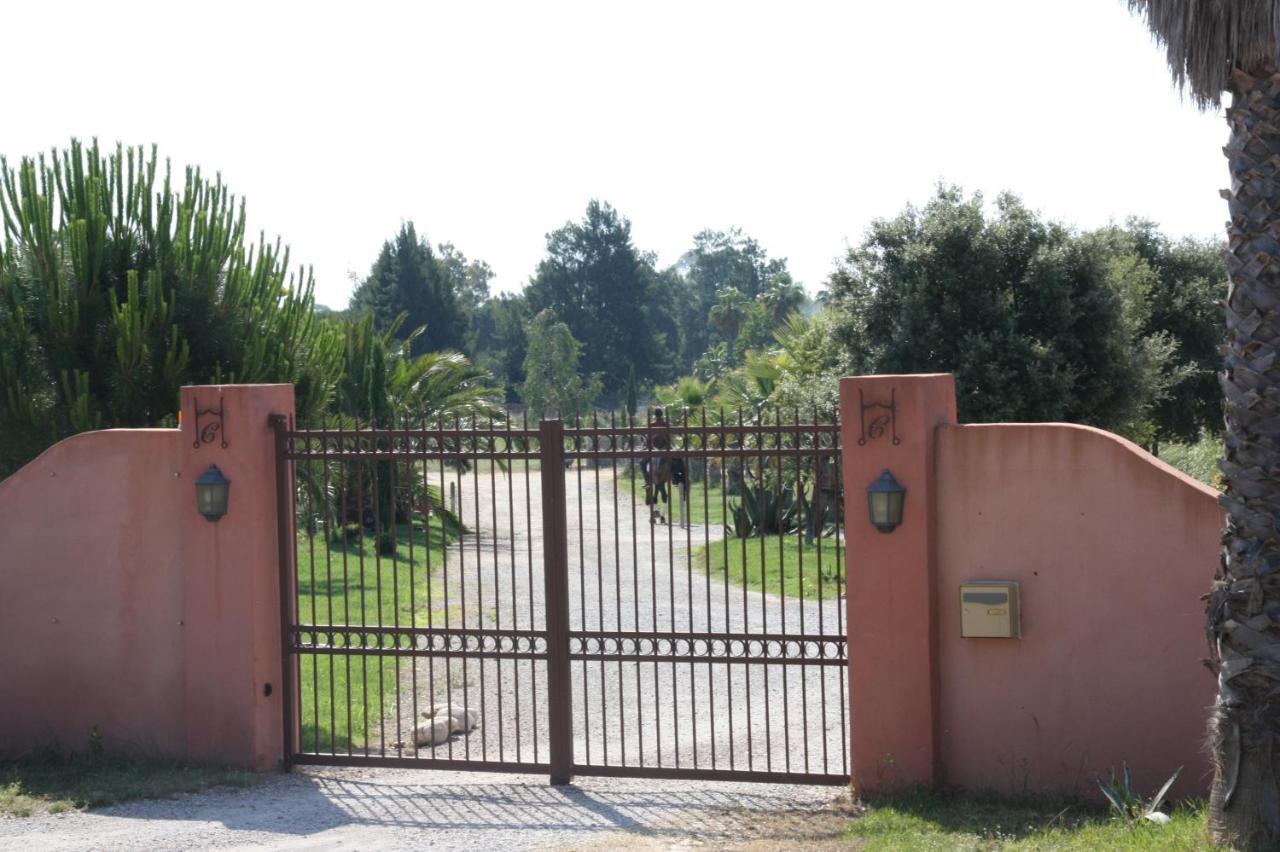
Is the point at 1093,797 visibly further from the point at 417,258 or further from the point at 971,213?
the point at 417,258

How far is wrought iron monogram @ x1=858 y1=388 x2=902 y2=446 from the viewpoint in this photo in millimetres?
6969

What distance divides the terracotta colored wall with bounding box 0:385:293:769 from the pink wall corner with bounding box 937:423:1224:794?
4.00 metres

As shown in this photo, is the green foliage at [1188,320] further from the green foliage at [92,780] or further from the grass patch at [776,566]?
the green foliage at [92,780]

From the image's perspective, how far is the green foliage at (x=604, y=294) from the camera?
231 feet

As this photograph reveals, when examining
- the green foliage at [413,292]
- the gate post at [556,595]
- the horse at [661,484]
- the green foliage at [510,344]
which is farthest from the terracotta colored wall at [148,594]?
the green foliage at [413,292]

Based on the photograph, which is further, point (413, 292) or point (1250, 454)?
point (413, 292)

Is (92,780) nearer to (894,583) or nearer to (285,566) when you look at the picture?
(285,566)

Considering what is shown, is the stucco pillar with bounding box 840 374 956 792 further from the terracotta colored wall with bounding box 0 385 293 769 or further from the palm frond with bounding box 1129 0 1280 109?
the terracotta colored wall with bounding box 0 385 293 769

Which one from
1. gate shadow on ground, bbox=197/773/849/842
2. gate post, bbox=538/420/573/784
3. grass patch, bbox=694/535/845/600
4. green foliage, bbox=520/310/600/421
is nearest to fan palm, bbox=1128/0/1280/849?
gate shadow on ground, bbox=197/773/849/842

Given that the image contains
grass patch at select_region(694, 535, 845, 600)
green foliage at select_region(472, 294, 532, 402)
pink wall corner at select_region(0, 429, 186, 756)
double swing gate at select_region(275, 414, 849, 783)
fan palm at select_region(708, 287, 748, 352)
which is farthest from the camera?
fan palm at select_region(708, 287, 748, 352)

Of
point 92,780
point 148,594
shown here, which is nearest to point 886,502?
point 148,594

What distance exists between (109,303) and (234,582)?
12.3ft

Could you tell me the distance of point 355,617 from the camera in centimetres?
1341

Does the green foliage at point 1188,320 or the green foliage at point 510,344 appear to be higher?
the green foliage at point 510,344
